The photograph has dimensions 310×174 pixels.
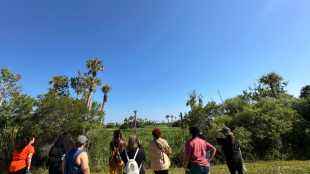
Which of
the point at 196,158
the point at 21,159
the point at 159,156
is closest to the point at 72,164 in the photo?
the point at 159,156

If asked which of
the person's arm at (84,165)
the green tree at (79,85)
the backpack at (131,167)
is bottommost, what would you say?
the backpack at (131,167)

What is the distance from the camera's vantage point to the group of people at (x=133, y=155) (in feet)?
8.20

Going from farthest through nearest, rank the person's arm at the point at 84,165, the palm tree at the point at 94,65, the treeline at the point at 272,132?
the palm tree at the point at 94,65, the treeline at the point at 272,132, the person's arm at the point at 84,165

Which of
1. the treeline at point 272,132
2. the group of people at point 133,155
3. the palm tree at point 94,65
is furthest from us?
the palm tree at point 94,65

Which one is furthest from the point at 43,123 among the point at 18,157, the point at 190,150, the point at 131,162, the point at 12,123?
the point at 190,150

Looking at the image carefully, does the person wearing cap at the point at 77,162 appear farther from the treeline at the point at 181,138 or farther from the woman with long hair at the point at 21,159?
the treeline at the point at 181,138

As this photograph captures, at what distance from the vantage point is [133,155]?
3043mm

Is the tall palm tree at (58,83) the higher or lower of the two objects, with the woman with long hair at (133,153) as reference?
higher

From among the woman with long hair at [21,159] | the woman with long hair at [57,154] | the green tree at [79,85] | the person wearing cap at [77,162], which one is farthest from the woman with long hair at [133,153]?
the green tree at [79,85]

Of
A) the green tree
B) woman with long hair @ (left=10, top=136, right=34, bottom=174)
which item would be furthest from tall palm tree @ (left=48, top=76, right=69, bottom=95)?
woman with long hair @ (left=10, top=136, right=34, bottom=174)

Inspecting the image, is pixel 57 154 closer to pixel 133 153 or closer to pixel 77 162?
pixel 77 162

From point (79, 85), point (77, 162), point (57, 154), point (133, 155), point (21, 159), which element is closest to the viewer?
point (77, 162)

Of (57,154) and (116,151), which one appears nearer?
(57,154)

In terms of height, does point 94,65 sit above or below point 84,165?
above
